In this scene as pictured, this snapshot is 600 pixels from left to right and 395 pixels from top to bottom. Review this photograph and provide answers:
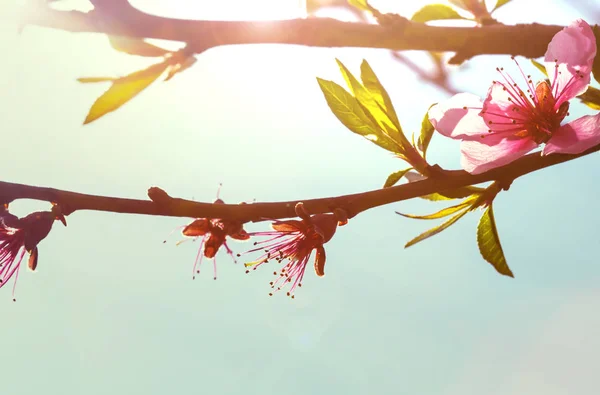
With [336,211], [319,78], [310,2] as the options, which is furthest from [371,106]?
[310,2]

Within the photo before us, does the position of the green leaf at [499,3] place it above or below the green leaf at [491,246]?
above

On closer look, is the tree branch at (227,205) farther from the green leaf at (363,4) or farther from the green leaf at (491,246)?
the green leaf at (363,4)

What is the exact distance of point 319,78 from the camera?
3.44 ft

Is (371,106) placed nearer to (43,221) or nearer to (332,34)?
(332,34)

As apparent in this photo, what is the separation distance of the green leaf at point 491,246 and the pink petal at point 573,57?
300mm

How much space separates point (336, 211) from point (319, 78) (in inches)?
11.6

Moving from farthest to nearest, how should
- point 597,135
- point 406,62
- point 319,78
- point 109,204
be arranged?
1. point 406,62
2. point 319,78
3. point 597,135
4. point 109,204

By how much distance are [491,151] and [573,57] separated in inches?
8.7

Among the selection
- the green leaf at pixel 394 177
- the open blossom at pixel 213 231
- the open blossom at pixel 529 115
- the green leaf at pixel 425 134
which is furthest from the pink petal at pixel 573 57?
the open blossom at pixel 213 231

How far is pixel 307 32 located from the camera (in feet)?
3.56

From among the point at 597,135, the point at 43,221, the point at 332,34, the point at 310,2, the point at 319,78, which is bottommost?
the point at 43,221

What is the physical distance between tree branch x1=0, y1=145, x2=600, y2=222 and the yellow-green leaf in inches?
6.2

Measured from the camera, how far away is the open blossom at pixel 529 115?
3.16 ft

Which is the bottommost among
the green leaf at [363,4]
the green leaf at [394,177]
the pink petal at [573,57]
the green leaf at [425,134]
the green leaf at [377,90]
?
the green leaf at [394,177]
